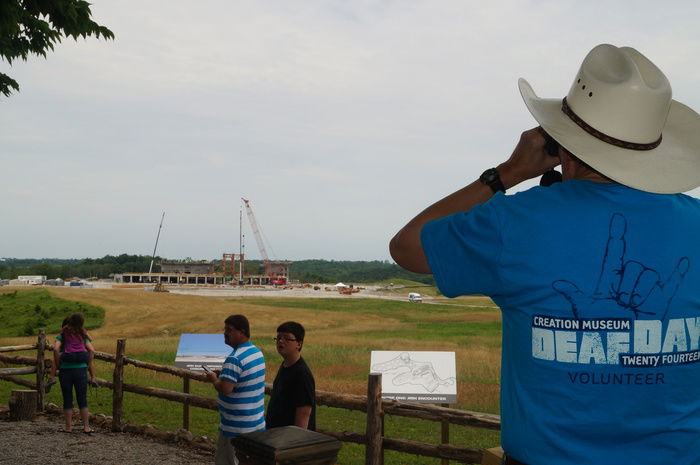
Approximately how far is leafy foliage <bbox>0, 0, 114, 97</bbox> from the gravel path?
556cm

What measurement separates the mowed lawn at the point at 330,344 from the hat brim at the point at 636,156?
9670 millimetres

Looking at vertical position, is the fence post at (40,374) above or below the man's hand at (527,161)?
below

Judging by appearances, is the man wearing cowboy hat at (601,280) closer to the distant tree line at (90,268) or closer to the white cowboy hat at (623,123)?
the white cowboy hat at (623,123)

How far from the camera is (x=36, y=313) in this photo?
4038cm

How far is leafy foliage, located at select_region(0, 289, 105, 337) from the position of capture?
1482 inches

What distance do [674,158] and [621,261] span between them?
32 centimetres

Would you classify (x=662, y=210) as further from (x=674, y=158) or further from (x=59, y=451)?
(x=59, y=451)

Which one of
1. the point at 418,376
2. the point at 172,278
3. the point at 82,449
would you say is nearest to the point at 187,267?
the point at 172,278

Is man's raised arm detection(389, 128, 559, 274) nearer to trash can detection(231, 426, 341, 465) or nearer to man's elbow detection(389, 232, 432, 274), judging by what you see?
man's elbow detection(389, 232, 432, 274)

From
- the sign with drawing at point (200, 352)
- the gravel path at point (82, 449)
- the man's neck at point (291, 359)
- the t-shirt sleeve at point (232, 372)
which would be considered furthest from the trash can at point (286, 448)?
the sign with drawing at point (200, 352)

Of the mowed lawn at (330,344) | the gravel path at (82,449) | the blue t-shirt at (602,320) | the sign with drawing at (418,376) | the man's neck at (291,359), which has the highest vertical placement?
the blue t-shirt at (602,320)

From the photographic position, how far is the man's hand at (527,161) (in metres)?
1.73

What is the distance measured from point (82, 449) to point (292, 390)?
5.64 meters

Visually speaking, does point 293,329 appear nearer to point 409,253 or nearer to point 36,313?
point 409,253
